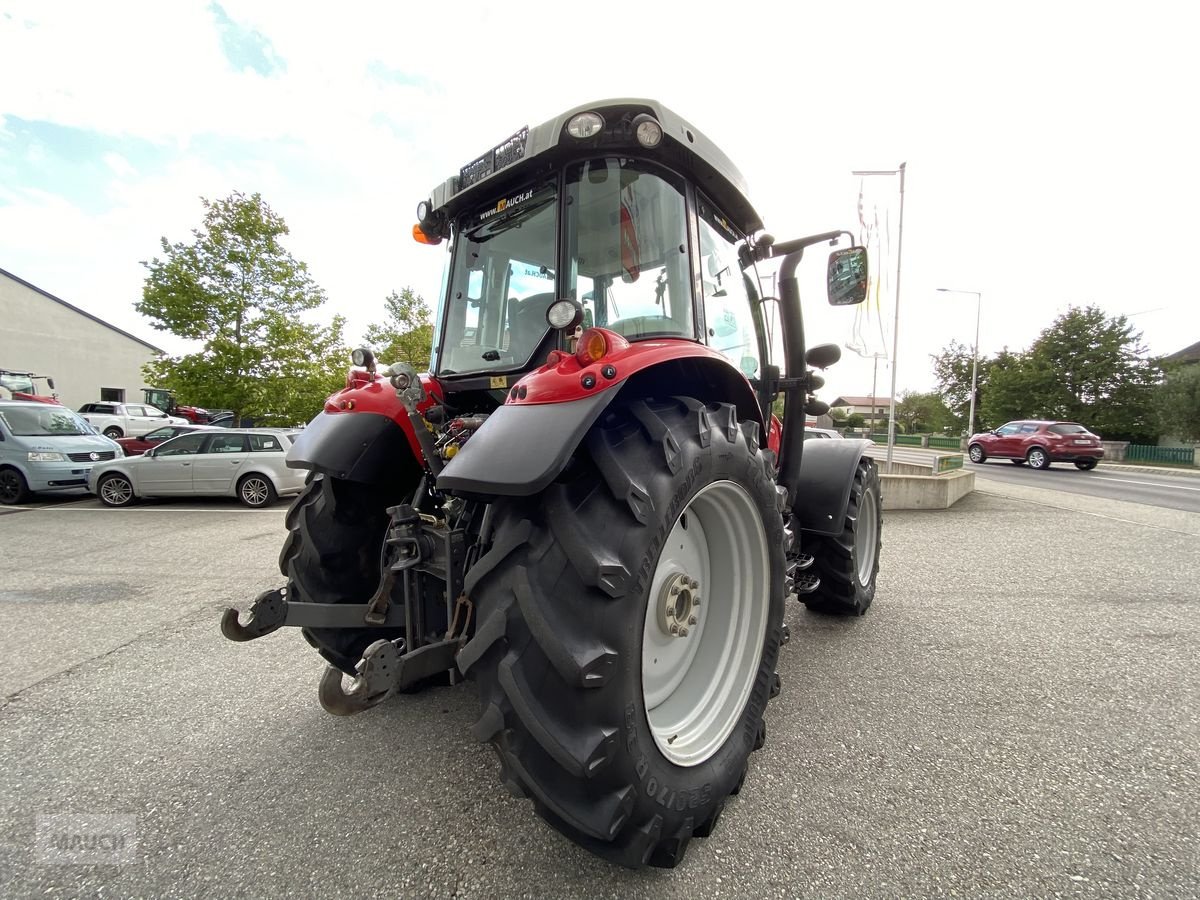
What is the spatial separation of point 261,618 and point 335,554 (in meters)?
0.34

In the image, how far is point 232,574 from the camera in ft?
16.2

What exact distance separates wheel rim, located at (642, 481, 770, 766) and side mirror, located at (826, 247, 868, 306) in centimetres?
139

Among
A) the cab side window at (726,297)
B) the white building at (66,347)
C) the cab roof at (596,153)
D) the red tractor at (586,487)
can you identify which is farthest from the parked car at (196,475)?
the white building at (66,347)

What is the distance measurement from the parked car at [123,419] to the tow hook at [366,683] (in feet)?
70.2

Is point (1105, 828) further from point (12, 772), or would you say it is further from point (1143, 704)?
point (12, 772)

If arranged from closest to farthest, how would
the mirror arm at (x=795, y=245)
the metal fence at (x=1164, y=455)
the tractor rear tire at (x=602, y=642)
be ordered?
the tractor rear tire at (x=602, y=642), the mirror arm at (x=795, y=245), the metal fence at (x=1164, y=455)

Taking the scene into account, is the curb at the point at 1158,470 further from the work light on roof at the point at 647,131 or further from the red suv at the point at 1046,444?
the work light on roof at the point at 647,131

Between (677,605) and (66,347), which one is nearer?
(677,605)

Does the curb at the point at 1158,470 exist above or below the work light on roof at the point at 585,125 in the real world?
below

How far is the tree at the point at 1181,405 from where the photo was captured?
23172 millimetres

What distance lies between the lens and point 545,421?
4.60 ft

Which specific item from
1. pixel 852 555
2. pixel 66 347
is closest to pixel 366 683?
pixel 852 555

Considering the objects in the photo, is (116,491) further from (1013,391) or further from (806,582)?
(1013,391)

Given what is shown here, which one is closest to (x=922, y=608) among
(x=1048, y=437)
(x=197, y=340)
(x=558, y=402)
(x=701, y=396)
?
(x=701, y=396)
